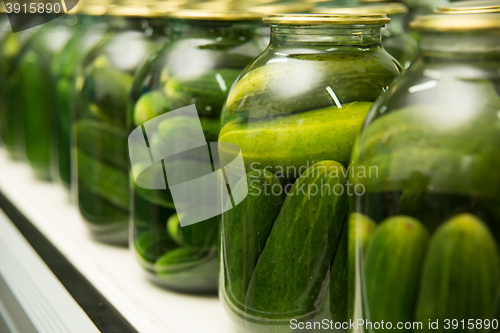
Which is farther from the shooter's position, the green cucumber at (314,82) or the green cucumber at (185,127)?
the green cucumber at (185,127)

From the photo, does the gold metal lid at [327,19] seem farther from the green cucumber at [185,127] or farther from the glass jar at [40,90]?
the glass jar at [40,90]

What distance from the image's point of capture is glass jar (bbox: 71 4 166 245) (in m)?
0.81

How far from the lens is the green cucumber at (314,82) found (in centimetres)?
47

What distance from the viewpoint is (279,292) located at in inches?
19.3

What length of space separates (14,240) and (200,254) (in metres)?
0.31

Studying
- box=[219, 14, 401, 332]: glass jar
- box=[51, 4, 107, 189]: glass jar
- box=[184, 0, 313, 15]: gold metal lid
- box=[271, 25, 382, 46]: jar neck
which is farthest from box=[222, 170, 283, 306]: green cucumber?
box=[51, 4, 107, 189]: glass jar

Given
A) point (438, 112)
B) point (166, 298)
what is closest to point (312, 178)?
point (438, 112)

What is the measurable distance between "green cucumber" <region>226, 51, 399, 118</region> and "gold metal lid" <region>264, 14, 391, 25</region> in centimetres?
3

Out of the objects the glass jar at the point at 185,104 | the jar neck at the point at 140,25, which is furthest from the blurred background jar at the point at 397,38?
the jar neck at the point at 140,25

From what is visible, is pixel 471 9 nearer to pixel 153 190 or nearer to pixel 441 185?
pixel 441 185

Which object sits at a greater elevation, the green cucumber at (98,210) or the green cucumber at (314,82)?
the green cucumber at (314,82)

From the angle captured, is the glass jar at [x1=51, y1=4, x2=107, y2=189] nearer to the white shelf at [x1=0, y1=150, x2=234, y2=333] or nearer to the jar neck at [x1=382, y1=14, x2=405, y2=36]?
the white shelf at [x1=0, y1=150, x2=234, y2=333]

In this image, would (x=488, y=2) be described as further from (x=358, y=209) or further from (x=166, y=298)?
(x=166, y=298)

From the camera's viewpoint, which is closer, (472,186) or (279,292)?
(472,186)
